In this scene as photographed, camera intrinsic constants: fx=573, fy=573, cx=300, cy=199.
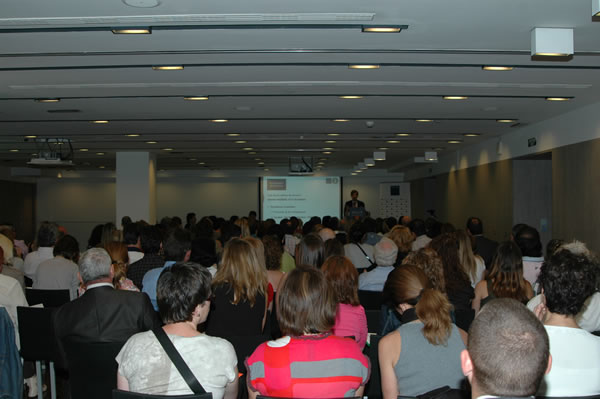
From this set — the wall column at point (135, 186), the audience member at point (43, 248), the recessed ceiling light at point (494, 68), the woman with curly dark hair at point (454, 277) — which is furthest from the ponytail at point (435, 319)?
the wall column at point (135, 186)

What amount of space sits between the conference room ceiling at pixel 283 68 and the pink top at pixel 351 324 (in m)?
2.05

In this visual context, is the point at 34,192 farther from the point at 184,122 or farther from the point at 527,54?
the point at 527,54

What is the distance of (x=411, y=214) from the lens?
1958 centimetres

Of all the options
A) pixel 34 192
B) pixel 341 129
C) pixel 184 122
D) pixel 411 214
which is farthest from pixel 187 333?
pixel 34 192

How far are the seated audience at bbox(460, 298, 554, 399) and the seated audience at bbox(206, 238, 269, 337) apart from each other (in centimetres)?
265

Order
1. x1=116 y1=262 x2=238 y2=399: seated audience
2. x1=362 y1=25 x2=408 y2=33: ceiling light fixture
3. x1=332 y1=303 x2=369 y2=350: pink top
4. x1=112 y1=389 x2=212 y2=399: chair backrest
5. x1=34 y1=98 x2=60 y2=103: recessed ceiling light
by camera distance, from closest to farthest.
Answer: x1=112 y1=389 x2=212 y2=399: chair backrest → x1=116 y1=262 x2=238 y2=399: seated audience → x1=332 y1=303 x2=369 y2=350: pink top → x1=362 y1=25 x2=408 y2=33: ceiling light fixture → x1=34 y1=98 x2=60 y2=103: recessed ceiling light

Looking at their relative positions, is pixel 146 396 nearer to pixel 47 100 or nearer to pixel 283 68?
pixel 283 68

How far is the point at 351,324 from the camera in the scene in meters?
3.83

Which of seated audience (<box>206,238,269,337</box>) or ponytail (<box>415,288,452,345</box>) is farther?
seated audience (<box>206,238,269,337</box>)

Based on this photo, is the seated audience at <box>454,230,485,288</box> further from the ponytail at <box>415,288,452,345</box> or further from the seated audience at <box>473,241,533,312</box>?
the ponytail at <box>415,288,452,345</box>

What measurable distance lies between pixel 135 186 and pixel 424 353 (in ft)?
37.5

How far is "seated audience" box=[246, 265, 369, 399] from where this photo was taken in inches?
93.9

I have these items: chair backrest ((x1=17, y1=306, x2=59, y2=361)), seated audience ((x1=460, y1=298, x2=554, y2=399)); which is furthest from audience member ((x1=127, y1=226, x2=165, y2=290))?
Result: seated audience ((x1=460, y1=298, x2=554, y2=399))

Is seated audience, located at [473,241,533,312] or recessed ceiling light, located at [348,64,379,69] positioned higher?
recessed ceiling light, located at [348,64,379,69]
